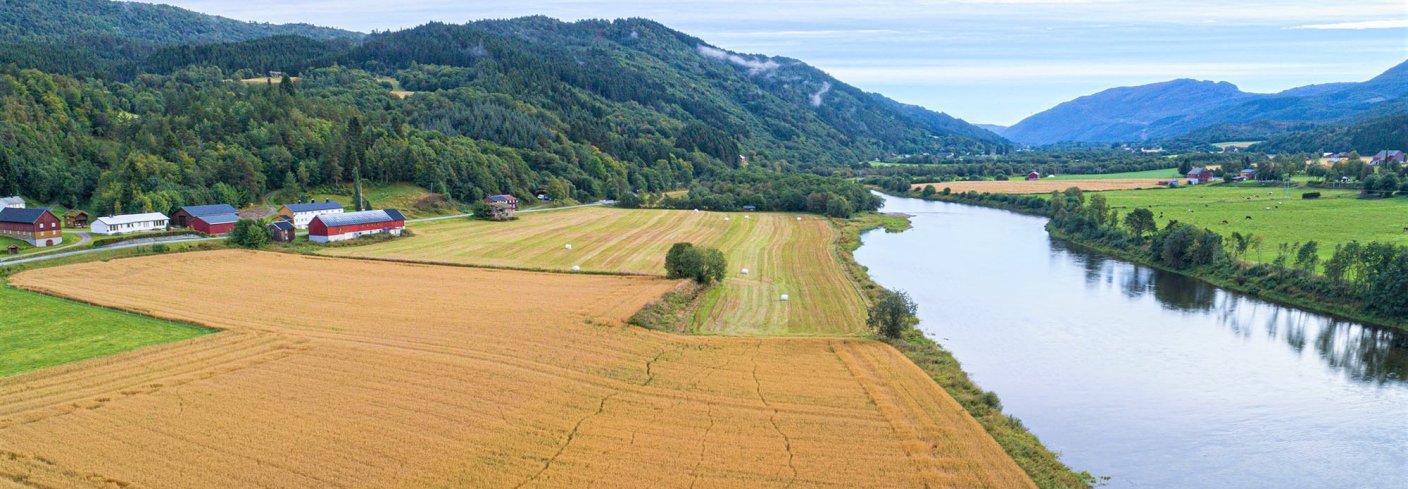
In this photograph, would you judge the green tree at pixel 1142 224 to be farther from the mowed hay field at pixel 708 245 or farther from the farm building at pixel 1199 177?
the farm building at pixel 1199 177

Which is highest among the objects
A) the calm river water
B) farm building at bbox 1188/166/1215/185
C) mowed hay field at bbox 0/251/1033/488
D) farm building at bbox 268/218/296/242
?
farm building at bbox 1188/166/1215/185

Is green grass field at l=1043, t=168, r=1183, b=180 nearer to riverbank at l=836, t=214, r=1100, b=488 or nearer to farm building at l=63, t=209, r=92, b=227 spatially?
riverbank at l=836, t=214, r=1100, b=488

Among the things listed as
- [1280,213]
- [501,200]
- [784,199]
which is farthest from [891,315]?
[784,199]

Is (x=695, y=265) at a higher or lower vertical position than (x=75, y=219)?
lower

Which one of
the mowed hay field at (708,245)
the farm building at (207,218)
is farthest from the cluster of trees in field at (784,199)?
the farm building at (207,218)

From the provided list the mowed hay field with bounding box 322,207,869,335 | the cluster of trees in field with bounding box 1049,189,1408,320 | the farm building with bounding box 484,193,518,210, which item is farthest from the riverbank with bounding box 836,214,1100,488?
the farm building with bounding box 484,193,518,210

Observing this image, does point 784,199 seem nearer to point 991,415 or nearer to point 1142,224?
point 1142,224

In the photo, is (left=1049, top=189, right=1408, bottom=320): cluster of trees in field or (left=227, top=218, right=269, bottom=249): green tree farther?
(left=227, top=218, right=269, bottom=249): green tree
